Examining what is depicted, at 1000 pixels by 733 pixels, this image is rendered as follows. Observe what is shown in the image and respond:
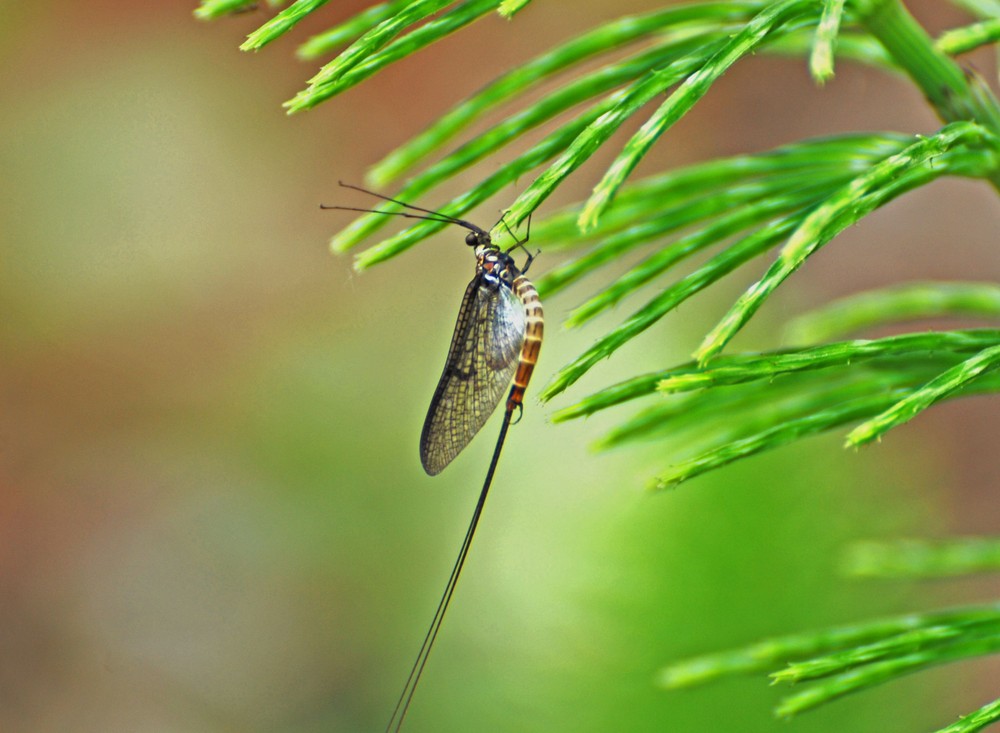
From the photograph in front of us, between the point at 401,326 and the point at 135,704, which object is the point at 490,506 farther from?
the point at 135,704

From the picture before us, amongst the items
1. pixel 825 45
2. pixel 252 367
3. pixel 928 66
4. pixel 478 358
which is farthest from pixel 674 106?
pixel 252 367

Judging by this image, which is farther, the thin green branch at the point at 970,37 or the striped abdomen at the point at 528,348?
the striped abdomen at the point at 528,348

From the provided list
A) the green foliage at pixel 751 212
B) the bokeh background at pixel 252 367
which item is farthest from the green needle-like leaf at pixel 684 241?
the bokeh background at pixel 252 367

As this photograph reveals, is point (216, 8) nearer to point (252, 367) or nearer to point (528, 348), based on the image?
point (528, 348)

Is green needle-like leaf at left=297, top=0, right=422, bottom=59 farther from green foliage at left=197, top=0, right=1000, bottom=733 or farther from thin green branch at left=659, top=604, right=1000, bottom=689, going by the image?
thin green branch at left=659, top=604, right=1000, bottom=689

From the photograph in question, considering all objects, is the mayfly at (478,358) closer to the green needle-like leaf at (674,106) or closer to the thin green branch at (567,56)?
the thin green branch at (567,56)

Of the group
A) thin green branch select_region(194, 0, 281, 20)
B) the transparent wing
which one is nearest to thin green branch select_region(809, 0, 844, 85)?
thin green branch select_region(194, 0, 281, 20)
